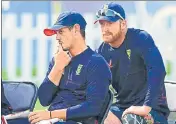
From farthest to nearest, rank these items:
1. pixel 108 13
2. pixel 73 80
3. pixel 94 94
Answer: pixel 108 13
pixel 73 80
pixel 94 94

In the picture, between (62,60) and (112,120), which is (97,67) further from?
(112,120)

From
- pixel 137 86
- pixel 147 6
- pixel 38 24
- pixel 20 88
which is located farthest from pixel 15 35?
pixel 137 86

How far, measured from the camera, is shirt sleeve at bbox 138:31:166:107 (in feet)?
16.1

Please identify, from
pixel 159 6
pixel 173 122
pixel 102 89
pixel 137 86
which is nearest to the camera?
pixel 102 89

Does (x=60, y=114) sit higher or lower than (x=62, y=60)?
lower

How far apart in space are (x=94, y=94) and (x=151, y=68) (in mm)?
620

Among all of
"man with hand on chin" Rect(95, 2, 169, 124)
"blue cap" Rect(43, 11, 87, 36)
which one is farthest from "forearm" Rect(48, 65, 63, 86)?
"man with hand on chin" Rect(95, 2, 169, 124)

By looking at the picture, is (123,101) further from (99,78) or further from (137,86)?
(99,78)

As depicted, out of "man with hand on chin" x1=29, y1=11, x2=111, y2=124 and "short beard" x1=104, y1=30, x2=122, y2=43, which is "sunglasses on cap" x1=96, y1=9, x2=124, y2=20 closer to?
"short beard" x1=104, y1=30, x2=122, y2=43

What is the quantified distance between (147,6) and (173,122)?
17.0ft

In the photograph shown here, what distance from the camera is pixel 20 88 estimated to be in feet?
18.6

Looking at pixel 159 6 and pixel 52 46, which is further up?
pixel 159 6

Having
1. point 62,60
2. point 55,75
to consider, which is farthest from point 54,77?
point 62,60

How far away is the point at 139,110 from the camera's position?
493cm
